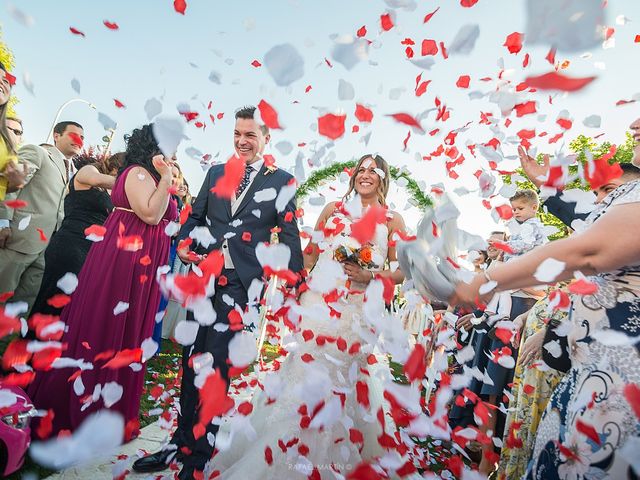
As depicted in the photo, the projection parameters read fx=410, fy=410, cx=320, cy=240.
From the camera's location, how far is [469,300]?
4.05 ft

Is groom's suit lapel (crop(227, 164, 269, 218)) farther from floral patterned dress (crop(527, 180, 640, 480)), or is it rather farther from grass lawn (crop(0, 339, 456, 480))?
floral patterned dress (crop(527, 180, 640, 480))

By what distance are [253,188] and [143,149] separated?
3.35 feet

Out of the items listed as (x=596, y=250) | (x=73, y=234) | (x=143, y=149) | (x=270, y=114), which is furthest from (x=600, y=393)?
(x=73, y=234)

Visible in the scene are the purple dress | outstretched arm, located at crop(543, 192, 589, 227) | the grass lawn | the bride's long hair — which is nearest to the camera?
outstretched arm, located at crop(543, 192, 589, 227)

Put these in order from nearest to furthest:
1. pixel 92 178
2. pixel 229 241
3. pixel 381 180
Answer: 1. pixel 229 241
2. pixel 92 178
3. pixel 381 180

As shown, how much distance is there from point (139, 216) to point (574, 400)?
309cm

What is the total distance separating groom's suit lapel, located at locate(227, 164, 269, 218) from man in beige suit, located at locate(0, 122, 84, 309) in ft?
6.96

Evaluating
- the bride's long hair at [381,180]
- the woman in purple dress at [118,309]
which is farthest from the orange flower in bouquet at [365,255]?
the woman in purple dress at [118,309]

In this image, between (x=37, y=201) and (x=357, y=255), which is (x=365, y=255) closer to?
(x=357, y=255)

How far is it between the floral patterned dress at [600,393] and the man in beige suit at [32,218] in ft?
14.3

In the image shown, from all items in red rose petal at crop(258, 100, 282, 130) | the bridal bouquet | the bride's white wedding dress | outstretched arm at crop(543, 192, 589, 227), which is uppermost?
red rose petal at crop(258, 100, 282, 130)

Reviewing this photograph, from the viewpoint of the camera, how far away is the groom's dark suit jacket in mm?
3070

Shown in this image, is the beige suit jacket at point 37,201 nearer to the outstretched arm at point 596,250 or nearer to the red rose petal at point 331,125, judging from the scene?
the red rose petal at point 331,125

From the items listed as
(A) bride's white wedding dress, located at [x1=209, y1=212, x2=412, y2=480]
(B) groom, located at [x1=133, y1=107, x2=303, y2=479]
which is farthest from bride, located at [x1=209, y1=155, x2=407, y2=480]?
(B) groom, located at [x1=133, y1=107, x2=303, y2=479]
